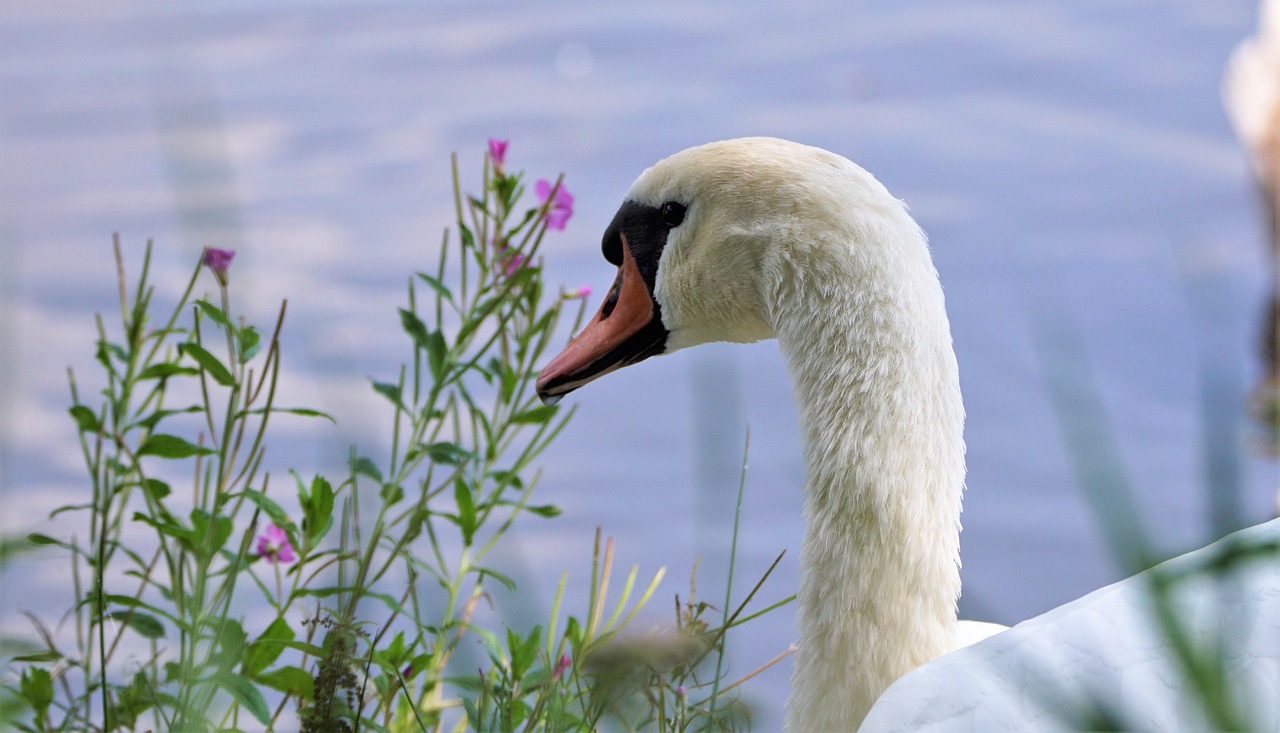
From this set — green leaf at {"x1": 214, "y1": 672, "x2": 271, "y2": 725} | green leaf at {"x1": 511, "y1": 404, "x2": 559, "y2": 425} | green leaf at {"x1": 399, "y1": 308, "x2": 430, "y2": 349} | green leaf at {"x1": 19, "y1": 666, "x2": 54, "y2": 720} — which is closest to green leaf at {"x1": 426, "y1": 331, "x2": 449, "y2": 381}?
green leaf at {"x1": 399, "y1": 308, "x2": 430, "y2": 349}

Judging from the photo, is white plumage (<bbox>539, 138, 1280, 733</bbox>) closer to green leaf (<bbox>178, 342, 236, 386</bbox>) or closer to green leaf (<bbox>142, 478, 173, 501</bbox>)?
green leaf (<bbox>178, 342, 236, 386</bbox>)

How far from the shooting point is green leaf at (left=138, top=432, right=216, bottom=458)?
2.05 metres

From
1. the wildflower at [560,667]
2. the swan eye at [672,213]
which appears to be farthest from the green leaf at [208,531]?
the swan eye at [672,213]

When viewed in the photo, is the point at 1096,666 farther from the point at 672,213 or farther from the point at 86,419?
the point at 86,419

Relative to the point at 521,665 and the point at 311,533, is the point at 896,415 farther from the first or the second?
the point at 311,533

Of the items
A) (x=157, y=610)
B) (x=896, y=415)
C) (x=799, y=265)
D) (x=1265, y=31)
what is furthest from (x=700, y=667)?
(x=1265, y=31)

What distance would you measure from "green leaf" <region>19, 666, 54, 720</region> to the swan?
106cm

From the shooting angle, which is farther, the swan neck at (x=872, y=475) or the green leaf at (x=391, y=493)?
the green leaf at (x=391, y=493)

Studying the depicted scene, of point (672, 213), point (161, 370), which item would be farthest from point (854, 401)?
point (161, 370)

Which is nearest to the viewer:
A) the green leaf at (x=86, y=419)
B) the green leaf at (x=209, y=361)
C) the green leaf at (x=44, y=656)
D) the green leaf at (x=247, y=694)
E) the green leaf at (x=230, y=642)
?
the green leaf at (x=230, y=642)

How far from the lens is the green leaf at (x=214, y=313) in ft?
6.44

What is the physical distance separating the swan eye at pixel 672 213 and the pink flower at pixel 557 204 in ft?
0.57

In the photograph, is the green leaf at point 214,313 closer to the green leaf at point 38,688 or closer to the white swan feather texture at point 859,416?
the green leaf at point 38,688

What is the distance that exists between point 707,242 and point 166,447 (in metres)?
0.88
